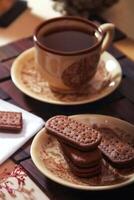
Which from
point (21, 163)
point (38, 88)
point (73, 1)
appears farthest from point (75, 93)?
point (73, 1)

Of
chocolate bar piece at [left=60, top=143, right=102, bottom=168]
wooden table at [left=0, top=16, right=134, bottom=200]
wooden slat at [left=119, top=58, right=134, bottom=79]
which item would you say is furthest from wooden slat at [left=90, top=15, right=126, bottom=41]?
chocolate bar piece at [left=60, top=143, right=102, bottom=168]

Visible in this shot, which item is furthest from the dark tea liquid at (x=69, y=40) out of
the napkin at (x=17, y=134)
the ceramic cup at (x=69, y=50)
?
the napkin at (x=17, y=134)

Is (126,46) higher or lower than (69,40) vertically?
lower

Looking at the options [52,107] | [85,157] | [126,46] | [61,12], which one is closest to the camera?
[85,157]

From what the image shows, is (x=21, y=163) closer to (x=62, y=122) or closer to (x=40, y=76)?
(x=62, y=122)

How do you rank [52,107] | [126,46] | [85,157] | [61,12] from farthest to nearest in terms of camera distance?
[61,12]
[126,46]
[52,107]
[85,157]

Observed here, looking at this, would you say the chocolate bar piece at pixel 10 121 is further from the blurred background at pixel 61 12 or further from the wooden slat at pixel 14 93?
the blurred background at pixel 61 12

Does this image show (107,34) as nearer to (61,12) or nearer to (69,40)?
(69,40)

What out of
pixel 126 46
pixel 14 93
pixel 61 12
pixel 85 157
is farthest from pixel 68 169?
pixel 61 12
